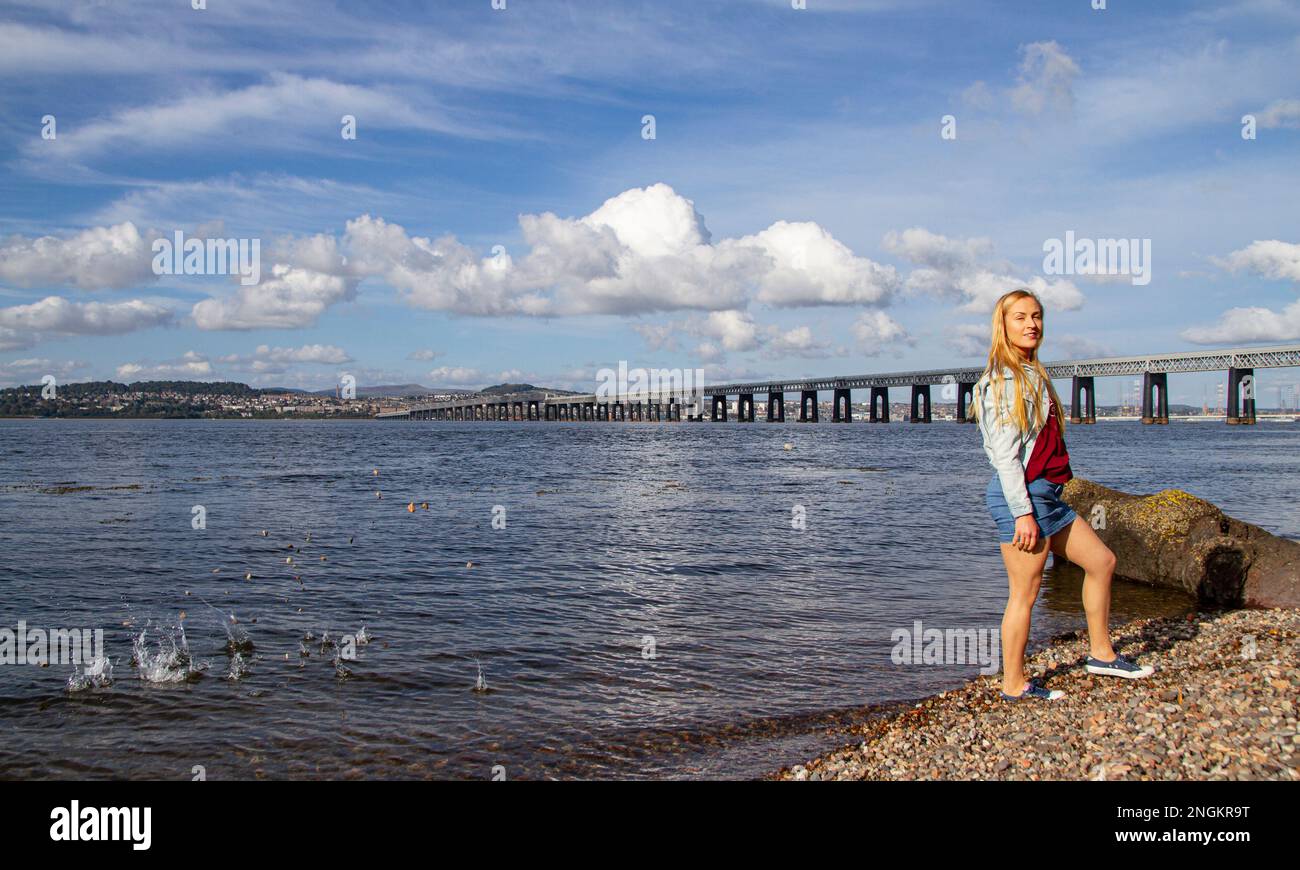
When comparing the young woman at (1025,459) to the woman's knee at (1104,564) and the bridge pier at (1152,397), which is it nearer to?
the woman's knee at (1104,564)

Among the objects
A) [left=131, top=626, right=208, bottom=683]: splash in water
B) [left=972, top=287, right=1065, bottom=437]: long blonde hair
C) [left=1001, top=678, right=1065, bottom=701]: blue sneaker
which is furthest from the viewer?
[left=131, top=626, right=208, bottom=683]: splash in water

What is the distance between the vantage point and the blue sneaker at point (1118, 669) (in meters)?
8.54

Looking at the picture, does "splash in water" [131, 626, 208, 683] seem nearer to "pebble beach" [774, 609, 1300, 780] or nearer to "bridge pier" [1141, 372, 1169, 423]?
"pebble beach" [774, 609, 1300, 780]

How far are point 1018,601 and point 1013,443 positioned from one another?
1570 millimetres

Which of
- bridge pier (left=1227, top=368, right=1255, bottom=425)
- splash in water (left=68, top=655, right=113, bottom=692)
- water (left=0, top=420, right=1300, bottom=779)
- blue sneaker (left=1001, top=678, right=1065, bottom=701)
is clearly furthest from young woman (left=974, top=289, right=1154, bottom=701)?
bridge pier (left=1227, top=368, right=1255, bottom=425)

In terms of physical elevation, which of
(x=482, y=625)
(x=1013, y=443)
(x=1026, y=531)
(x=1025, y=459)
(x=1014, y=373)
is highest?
(x=1014, y=373)

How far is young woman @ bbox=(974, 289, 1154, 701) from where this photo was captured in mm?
7301

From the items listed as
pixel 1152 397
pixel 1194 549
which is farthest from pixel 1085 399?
pixel 1194 549

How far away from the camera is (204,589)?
16250 mm

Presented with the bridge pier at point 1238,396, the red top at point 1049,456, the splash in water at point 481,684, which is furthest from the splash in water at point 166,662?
the bridge pier at point 1238,396

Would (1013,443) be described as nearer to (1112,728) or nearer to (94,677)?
(1112,728)

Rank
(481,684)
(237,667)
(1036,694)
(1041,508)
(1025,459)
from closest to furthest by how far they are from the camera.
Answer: (1025,459) → (1041,508) → (1036,694) → (481,684) → (237,667)

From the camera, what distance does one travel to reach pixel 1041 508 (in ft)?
24.8
